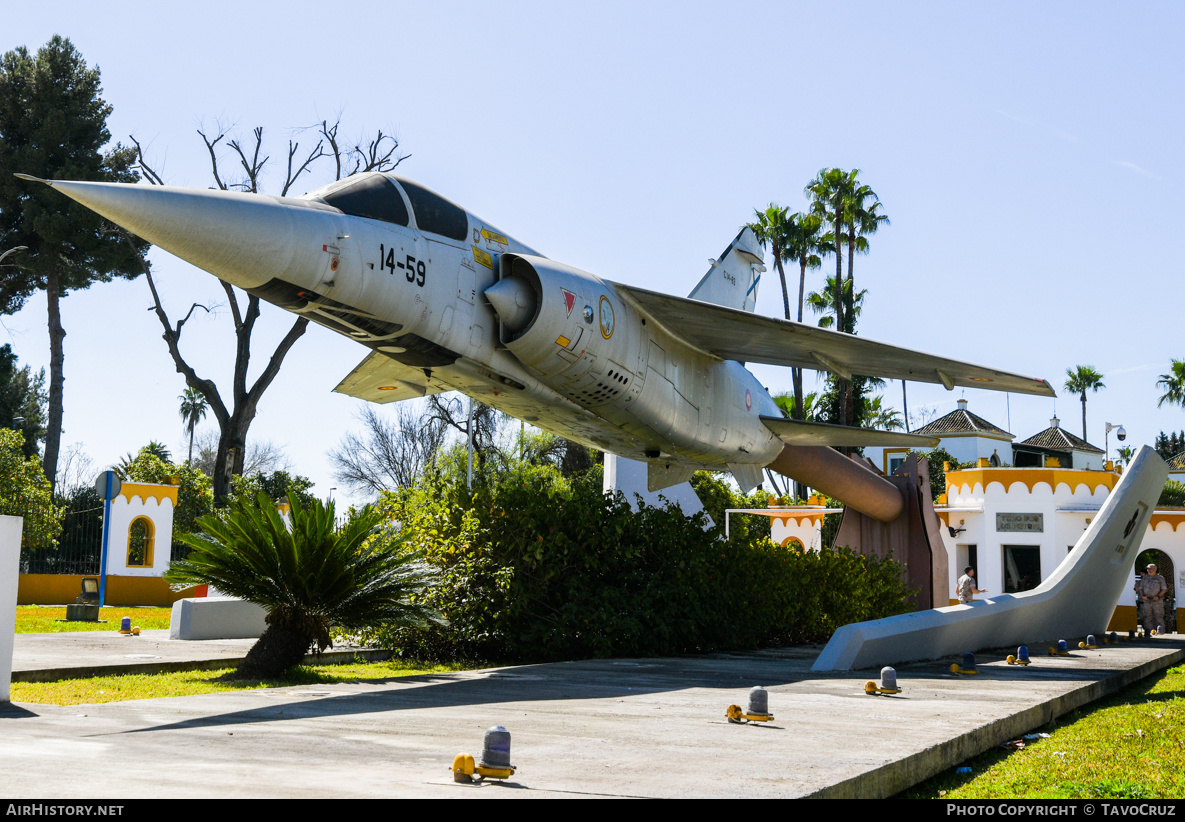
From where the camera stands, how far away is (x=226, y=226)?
25.3 feet

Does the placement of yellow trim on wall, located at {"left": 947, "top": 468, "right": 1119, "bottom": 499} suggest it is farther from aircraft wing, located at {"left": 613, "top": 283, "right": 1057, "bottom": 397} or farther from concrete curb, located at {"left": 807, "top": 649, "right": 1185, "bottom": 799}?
concrete curb, located at {"left": 807, "top": 649, "right": 1185, "bottom": 799}

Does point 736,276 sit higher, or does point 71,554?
point 736,276

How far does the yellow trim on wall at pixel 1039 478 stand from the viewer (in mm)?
29625

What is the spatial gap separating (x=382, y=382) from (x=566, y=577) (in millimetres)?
4266

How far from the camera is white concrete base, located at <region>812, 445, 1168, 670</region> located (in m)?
11.1

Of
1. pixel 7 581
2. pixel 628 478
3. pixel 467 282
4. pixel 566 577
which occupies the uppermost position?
pixel 467 282

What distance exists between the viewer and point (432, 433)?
5369 cm

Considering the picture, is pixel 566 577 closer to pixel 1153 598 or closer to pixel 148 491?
pixel 1153 598

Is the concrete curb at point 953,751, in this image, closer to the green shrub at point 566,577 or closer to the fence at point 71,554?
the green shrub at point 566,577

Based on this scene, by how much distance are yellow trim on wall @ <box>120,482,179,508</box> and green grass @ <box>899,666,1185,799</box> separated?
102ft

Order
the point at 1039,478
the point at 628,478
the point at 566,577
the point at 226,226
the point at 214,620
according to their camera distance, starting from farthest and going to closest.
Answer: the point at 1039,478
the point at 628,478
the point at 214,620
the point at 566,577
the point at 226,226

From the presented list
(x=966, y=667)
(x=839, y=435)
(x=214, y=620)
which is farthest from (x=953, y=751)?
(x=214, y=620)

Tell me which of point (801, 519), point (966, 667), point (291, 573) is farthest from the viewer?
point (801, 519)

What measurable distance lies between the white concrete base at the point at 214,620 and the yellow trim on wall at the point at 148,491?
65.9 ft
